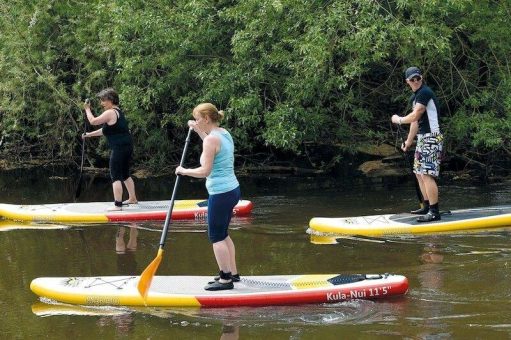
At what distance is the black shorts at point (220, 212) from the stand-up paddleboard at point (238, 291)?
46cm

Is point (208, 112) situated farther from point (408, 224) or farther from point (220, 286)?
point (408, 224)

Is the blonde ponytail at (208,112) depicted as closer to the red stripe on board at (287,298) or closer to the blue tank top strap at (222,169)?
the blue tank top strap at (222,169)

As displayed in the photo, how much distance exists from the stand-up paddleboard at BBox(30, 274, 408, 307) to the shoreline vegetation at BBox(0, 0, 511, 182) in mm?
5238

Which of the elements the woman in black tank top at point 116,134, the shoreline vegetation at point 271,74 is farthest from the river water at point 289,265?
the shoreline vegetation at point 271,74

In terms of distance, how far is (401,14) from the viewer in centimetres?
1174

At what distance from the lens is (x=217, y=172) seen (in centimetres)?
643

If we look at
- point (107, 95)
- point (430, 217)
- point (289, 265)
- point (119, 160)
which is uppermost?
point (107, 95)

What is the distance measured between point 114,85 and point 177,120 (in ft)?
6.05

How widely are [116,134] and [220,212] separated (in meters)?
4.45

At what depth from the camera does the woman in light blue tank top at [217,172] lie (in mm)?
6352

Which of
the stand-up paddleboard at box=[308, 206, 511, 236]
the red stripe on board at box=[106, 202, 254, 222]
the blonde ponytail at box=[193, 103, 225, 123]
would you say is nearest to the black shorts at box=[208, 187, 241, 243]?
the blonde ponytail at box=[193, 103, 225, 123]

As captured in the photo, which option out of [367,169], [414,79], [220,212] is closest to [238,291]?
[220,212]

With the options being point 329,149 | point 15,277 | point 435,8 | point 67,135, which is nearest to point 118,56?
point 67,135

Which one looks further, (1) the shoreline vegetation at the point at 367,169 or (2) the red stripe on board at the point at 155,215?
(1) the shoreline vegetation at the point at 367,169
